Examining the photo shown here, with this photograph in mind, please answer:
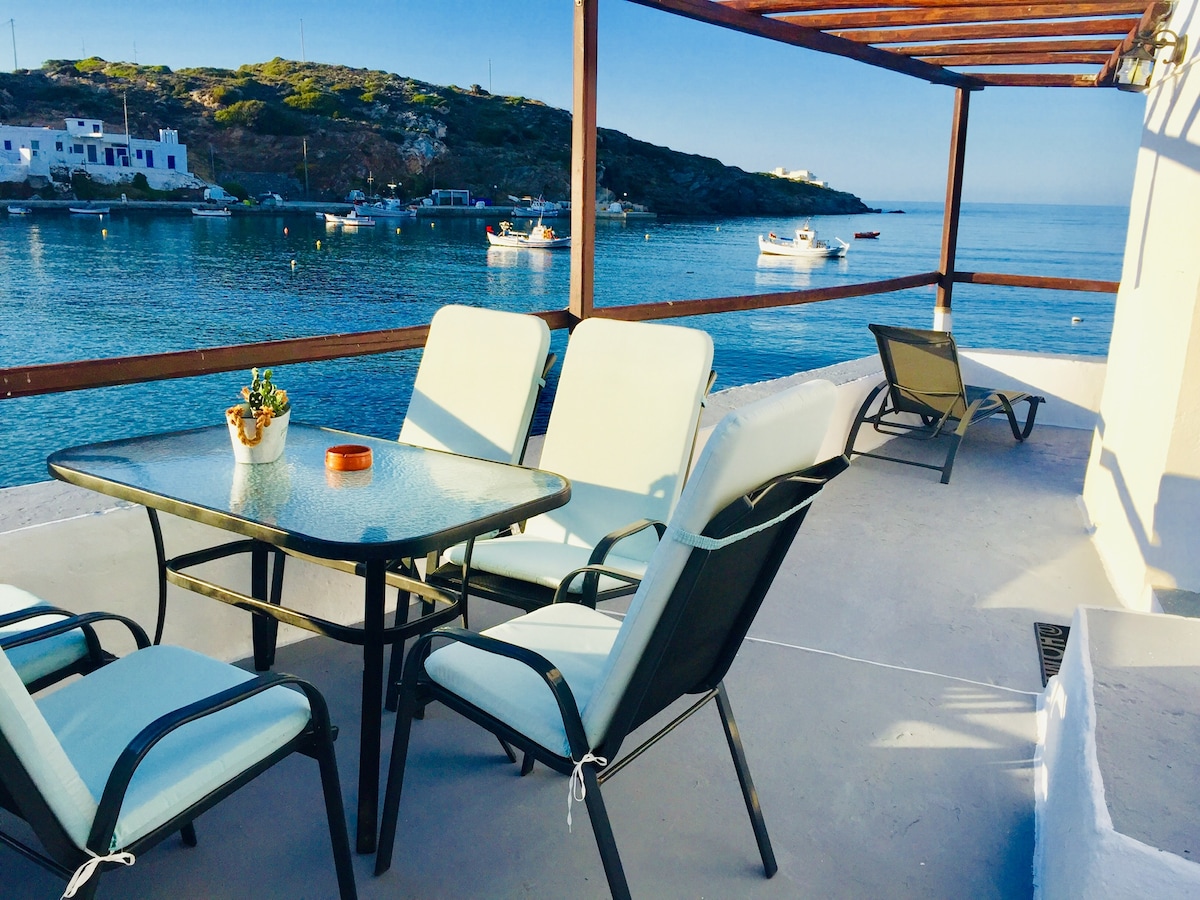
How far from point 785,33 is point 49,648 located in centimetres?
410

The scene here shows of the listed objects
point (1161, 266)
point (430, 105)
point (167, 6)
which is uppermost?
point (167, 6)

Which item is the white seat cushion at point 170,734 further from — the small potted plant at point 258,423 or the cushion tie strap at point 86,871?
the small potted plant at point 258,423

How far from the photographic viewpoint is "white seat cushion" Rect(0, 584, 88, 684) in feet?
6.09

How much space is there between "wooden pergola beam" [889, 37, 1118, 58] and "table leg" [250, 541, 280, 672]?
4539 mm

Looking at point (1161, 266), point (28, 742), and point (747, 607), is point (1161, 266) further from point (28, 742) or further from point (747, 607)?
point (28, 742)

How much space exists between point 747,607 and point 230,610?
168 centimetres

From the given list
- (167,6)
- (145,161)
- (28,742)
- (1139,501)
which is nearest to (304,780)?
(28,742)

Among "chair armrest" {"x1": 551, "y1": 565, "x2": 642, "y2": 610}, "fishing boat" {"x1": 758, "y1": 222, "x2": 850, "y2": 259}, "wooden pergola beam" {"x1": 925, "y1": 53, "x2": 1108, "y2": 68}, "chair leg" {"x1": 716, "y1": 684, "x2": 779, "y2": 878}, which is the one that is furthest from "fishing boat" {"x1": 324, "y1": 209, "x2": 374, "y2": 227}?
"chair leg" {"x1": 716, "y1": 684, "x2": 779, "y2": 878}

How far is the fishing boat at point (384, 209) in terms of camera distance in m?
54.9

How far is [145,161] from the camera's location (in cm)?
4903

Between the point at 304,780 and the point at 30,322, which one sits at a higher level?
the point at 304,780

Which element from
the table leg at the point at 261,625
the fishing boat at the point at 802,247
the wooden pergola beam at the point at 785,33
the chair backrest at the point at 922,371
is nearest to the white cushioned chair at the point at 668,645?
the table leg at the point at 261,625

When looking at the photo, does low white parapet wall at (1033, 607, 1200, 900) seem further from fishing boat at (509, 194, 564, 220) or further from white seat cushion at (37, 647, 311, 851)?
fishing boat at (509, 194, 564, 220)

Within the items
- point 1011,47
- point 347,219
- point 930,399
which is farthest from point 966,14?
point 347,219
